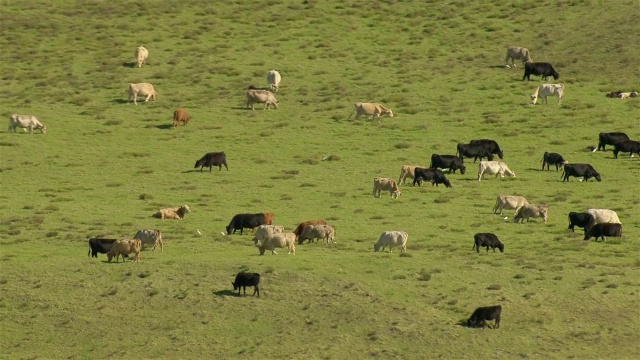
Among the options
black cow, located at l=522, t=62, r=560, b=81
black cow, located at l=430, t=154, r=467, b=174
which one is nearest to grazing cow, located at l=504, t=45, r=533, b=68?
black cow, located at l=522, t=62, r=560, b=81

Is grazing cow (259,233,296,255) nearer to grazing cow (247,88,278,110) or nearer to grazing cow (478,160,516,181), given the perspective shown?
grazing cow (478,160,516,181)

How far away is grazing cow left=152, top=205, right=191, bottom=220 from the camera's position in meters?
48.9

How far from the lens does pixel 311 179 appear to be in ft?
186

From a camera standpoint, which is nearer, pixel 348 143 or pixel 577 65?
pixel 348 143

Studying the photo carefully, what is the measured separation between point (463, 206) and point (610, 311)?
12680mm

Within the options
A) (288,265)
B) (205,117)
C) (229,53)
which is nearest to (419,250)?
(288,265)

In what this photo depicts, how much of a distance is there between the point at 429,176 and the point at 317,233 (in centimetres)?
1027

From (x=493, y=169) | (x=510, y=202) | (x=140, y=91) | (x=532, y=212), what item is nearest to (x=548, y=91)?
(x=493, y=169)

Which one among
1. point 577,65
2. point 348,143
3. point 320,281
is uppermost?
point 577,65

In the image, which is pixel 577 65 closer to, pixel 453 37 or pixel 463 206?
pixel 453 37

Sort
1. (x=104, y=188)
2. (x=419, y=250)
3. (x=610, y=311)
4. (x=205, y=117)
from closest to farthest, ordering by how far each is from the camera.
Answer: (x=610, y=311) → (x=419, y=250) → (x=104, y=188) → (x=205, y=117)

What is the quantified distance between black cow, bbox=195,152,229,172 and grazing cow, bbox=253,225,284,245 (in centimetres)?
1361

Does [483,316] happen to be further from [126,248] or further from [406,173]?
[406,173]

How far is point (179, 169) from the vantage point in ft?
192
